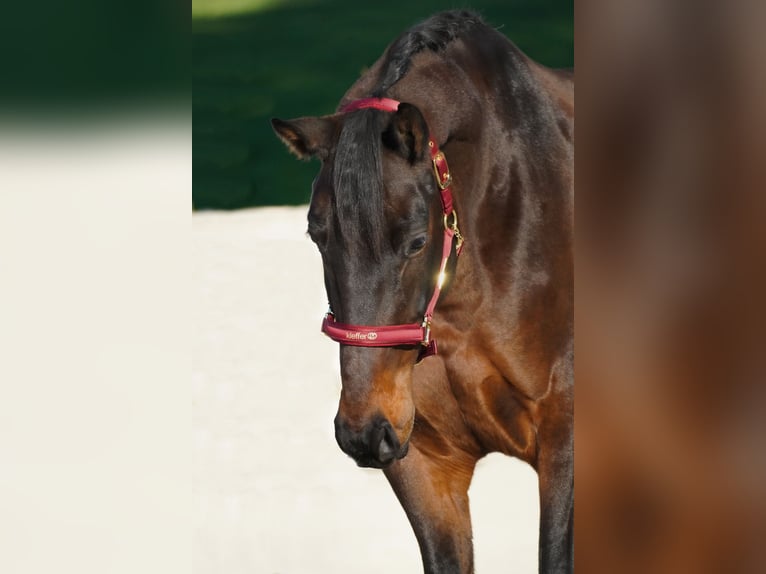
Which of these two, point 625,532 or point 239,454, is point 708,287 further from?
point 239,454

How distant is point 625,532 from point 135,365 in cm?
27

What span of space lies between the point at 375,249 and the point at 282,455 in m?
2.61

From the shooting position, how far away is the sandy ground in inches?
167

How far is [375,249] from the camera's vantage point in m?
2.36

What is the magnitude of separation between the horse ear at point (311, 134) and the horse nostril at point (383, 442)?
0.64 meters

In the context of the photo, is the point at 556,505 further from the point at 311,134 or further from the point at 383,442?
the point at 311,134

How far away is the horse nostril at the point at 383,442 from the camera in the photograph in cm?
243

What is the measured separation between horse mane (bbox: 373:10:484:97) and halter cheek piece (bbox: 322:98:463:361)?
0.14 meters

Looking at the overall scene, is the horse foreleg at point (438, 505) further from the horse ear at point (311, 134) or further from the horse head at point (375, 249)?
the horse ear at point (311, 134)

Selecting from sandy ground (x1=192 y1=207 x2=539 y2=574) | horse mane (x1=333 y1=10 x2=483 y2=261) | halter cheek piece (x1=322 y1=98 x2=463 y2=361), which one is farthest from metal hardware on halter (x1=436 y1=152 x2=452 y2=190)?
sandy ground (x1=192 y1=207 x2=539 y2=574)

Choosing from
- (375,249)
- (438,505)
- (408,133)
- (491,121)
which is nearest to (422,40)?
(491,121)

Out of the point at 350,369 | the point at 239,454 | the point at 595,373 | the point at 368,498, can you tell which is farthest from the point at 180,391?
the point at 239,454

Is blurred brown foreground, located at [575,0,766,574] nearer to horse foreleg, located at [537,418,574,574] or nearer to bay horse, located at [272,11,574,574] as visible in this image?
bay horse, located at [272,11,574,574]

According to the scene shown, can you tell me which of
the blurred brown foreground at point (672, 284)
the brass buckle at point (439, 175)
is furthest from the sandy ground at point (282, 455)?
the blurred brown foreground at point (672, 284)
